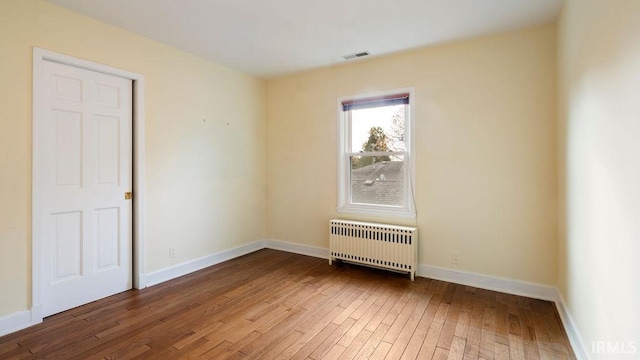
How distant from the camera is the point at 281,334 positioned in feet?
7.72

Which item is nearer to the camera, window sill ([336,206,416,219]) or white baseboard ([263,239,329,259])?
window sill ([336,206,416,219])

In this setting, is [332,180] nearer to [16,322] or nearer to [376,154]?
[376,154]

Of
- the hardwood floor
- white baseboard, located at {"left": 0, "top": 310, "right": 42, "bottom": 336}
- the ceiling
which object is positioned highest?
the ceiling

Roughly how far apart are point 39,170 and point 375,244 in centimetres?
333

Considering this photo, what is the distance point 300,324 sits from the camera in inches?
98.6

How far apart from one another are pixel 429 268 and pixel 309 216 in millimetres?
1773

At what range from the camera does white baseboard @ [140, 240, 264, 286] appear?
3.34 metres

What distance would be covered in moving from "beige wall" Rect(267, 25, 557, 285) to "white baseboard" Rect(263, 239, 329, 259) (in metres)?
1.02

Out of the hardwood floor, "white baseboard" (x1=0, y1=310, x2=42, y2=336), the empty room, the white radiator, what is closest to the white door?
the empty room

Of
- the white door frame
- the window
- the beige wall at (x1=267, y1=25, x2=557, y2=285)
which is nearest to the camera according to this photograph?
the white door frame

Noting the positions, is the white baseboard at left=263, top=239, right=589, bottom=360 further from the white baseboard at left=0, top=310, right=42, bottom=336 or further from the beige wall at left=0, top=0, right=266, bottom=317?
the white baseboard at left=0, top=310, right=42, bottom=336

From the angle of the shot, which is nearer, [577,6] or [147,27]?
[577,6]

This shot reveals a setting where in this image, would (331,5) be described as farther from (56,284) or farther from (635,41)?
(56,284)

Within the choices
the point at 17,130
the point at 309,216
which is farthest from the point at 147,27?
the point at 309,216
